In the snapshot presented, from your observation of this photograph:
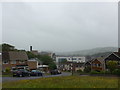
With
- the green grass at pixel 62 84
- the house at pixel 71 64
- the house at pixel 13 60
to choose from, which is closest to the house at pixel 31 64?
the house at pixel 13 60

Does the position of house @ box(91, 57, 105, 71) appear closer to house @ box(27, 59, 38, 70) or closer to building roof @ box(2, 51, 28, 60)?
house @ box(27, 59, 38, 70)

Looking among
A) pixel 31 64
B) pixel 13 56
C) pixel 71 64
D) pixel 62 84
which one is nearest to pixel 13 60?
pixel 13 56

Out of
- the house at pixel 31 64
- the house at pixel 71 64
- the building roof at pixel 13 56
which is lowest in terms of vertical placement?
the house at pixel 71 64

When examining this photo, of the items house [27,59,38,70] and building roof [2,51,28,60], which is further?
house [27,59,38,70]

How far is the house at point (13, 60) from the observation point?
172 feet

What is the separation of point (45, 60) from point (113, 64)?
33694 mm

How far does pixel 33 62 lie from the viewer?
5872cm

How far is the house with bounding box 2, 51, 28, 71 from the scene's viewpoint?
52.3m

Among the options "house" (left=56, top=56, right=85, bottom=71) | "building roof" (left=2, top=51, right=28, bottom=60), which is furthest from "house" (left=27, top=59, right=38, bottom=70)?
"house" (left=56, top=56, right=85, bottom=71)

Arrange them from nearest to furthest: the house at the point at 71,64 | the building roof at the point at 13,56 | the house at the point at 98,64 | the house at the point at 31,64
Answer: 1. the house at the point at 98,64
2. the building roof at the point at 13,56
3. the house at the point at 31,64
4. the house at the point at 71,64

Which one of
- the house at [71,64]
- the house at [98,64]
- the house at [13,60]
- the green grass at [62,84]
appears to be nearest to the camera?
the green grass at [62,84]

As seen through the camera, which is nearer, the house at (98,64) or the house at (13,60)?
the house at (98,64)

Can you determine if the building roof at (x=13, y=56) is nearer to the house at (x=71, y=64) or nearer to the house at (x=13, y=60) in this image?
the house at (x=13, y=60)

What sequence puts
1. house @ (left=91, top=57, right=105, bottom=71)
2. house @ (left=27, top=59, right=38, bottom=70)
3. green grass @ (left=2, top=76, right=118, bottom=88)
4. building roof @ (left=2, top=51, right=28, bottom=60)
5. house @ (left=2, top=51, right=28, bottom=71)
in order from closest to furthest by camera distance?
green grass @ (left=2, top=76, right=118, bottom=88) < house @ (left=91, top=57, right=105, bottom=71) < house @ (left=2, top=51, right=28, bottom=71) < building roof @ (left=2, top=51, right=28, bottom=60) < house @ (left=27, top=59, right=38, bottom=70)
